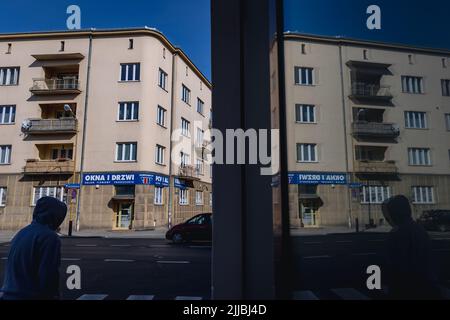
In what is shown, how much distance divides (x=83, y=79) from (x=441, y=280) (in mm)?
1260

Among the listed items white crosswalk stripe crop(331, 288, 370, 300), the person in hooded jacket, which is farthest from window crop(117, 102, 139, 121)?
white crosswalk stripe crop(331, 288, 370, 300)

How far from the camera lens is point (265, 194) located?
94 cm

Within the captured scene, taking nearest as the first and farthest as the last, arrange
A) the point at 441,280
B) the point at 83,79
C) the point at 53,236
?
the point at 441,280 → the point at 53,236 → the point at 83,79

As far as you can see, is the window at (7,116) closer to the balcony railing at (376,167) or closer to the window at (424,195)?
the balcony railing at (376,167)

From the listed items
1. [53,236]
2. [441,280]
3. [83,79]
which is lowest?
[441,280]

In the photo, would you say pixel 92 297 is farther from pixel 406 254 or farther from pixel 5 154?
pixel 406 254

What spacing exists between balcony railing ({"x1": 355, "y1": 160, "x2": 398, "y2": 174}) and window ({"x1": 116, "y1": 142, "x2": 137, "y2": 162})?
0.71 metres

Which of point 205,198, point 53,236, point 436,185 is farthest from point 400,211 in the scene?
point 53,236

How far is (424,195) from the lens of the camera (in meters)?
0.94

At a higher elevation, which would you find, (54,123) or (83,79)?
(83,79)

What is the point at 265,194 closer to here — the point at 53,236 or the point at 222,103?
the point at 222,103

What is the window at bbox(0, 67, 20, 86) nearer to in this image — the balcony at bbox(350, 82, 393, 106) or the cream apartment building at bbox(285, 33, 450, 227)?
the cream apartment building at bbox(285, 33, 450, 227)

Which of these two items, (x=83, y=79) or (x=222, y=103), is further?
(x=83, y=79)

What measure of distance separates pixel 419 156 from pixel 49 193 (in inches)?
45.3
